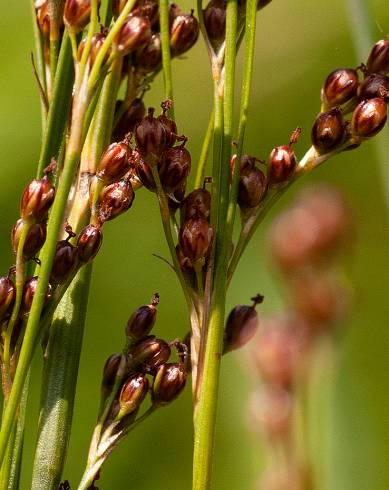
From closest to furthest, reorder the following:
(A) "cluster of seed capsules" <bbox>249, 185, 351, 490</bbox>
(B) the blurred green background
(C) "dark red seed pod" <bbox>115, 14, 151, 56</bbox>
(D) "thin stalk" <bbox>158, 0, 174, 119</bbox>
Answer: (A) "cluster of seed capsules" <bbox>249, 185, 351, 490</bbox> → (C) "dark red seed pod" <bbox>115, 14, 151, 56</bbox> → (D) "thin stalk" <bbox>158, 0, 174, 119</bbox> → (B) the blurred green background

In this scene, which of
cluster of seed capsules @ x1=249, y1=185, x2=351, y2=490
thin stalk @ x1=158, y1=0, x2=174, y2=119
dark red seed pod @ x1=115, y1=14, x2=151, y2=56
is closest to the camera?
cluster of seed capsules @ x1=249, y1=185, x2=351, y2=490

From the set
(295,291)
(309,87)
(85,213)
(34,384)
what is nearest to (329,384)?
(295,291)

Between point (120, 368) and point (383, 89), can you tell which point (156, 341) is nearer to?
point (120, 368)

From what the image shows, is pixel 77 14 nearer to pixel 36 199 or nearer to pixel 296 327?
pixel 36 199

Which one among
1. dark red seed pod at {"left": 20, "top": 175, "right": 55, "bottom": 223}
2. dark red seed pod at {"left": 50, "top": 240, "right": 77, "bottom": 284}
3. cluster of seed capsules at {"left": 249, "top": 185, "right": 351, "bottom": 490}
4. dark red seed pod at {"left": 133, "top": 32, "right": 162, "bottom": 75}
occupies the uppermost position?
dark red seed pod at {"left": 133, "top": 32, "right": 162, "bottom": 75}

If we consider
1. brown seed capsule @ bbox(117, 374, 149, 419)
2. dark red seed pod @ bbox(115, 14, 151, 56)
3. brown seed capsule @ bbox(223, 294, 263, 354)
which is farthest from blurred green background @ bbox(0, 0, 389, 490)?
dark red seed pod @ bbox(115, 14, 151, 56)

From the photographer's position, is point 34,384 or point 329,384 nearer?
point 329,384

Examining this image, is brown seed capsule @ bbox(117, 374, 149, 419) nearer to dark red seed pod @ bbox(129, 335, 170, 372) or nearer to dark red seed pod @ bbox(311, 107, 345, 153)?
dark red seed pod @ bbox(129, 335, 170, 372)
